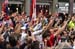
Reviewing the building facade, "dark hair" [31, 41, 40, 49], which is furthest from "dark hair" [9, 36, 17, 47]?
the building facade

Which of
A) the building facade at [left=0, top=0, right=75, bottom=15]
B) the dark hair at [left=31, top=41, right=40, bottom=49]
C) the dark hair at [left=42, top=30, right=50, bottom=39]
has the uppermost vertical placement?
the dark hair at [left=31, top=41, right=40, bottom=49]

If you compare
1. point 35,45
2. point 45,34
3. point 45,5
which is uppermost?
point 35,45

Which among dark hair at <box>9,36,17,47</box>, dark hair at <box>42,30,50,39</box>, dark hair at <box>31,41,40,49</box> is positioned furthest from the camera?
dark hair at <box>42,30,50,39</box>

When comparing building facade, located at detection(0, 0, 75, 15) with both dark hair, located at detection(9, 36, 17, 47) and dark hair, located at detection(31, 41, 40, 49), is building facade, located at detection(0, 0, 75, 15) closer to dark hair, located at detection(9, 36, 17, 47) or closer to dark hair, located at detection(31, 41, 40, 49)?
dark hair, located at detection(9, 36, 17, 47)

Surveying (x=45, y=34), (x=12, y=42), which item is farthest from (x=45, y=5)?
(x=12, y=42)

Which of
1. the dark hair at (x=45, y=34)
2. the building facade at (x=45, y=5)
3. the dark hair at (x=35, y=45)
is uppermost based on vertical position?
the dark hair at (x=35, y=45)

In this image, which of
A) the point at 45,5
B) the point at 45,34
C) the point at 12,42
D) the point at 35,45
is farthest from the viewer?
the point at 45,5

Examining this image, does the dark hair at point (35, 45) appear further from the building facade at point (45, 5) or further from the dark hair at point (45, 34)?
the building facade at point (45, 5)

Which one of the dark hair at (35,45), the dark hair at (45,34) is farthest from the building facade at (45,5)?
the dark hair at (35,45)

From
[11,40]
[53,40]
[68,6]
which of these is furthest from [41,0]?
[11,40]

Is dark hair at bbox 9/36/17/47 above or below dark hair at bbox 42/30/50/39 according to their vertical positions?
above

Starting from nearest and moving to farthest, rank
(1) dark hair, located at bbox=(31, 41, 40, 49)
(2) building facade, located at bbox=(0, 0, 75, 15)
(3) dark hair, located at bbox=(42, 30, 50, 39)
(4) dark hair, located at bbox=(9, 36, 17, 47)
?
(1) dark hair, located at bbox=(31, 41, 40, 49), (4) dark hair, located at bbox=(9, 36, 17, 47), (3) dark hair, located at bbox=(42, 30, 50, 39), (2) building facade, located at bbox=(0, 0, 75, 15)

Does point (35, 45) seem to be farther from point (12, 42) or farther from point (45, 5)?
point (45, 5)

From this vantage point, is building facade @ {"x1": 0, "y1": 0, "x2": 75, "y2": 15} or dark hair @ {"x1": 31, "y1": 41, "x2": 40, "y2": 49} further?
building facade @ {"x1": 0, "y1": 0, "x2": 75, "y2": 15}
